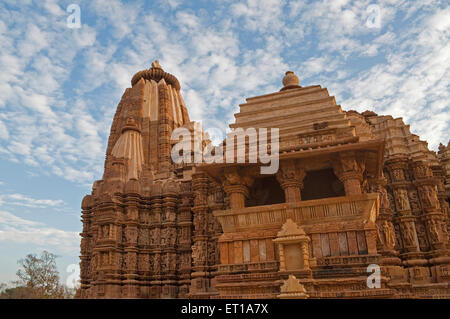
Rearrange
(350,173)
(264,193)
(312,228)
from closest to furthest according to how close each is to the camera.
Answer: (312,228) → (350,173) → (264,193)

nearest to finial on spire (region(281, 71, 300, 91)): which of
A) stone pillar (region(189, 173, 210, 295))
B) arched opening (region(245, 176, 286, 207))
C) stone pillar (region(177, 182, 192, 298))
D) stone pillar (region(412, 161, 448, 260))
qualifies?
arched opening (region(245, 176, 286, 207))

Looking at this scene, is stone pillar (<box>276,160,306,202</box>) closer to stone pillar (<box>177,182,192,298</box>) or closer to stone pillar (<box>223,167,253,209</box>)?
stone pillar (<box>223,167,253,209</box>)

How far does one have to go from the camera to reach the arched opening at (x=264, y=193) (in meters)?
13.0

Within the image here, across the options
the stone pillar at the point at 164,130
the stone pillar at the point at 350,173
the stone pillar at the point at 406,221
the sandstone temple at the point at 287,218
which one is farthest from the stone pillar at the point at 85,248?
Answer: the stone pillar at the point at 406,221

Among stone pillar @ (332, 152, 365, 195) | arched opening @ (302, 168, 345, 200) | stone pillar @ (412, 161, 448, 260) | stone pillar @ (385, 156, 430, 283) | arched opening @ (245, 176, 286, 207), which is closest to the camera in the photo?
stone pillar @ (332, 152, 365, 195)

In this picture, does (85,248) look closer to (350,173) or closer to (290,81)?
(290,81)

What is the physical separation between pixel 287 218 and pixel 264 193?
319 cm

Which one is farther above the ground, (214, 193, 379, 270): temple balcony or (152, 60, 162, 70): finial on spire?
(152, 60, 162, 70): finial on spire

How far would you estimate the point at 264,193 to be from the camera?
1346cm

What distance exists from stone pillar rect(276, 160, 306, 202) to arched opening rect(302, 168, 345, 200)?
2724 mm

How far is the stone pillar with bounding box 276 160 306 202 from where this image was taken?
35.4 ft

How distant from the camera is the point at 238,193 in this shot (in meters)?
11.5

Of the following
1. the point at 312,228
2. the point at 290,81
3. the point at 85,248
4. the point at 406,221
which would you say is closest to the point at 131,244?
the point at 85,248

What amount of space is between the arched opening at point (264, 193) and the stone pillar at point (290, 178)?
1.93m
